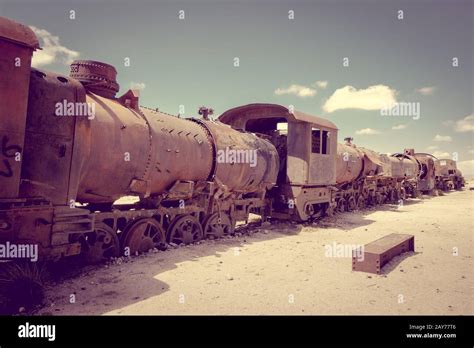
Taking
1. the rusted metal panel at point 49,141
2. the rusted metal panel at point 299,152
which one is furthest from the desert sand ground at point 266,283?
the rusted metal panel at point 299,152

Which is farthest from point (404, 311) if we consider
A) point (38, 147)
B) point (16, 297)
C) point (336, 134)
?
point (336, 134)

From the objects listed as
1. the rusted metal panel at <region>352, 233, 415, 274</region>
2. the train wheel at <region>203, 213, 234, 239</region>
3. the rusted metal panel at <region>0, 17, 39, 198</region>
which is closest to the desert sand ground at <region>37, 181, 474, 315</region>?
the rusted metal panel at <region>352, 233, 415, 274</region>

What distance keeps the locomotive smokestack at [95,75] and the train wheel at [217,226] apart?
4311mm

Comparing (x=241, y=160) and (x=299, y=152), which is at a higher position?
(x=299, y=152)

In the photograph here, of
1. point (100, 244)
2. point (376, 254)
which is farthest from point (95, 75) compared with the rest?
point (376, 254)

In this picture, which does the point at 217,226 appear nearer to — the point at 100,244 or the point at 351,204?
the point at 100,244

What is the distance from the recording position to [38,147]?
471 centimetres

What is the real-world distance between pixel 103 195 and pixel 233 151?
13.5ft

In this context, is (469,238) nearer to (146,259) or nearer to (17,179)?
(146,259)

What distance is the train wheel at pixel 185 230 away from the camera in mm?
8188

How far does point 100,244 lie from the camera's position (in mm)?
6375

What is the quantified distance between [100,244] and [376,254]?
216 inches

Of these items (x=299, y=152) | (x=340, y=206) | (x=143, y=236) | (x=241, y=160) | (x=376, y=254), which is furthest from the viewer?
(x=340, y=206)

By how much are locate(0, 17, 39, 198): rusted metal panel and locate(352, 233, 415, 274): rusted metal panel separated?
612cm
